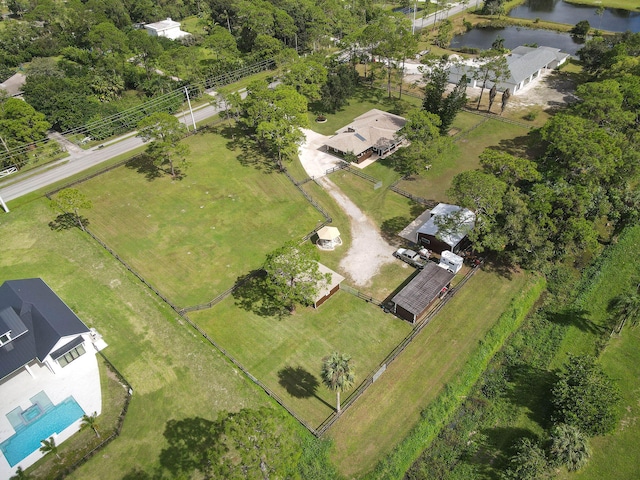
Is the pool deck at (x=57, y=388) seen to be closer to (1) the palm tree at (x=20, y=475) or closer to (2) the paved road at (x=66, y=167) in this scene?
(1) the palm tree at (x=20, y=475)

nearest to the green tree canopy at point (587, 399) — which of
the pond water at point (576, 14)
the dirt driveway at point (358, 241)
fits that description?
the dirt driveway at point (358, 241)

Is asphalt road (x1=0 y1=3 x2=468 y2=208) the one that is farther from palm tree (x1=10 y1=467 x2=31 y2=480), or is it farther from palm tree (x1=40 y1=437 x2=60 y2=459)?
palm tree (x1=40 y1=437 x2=60 y2=459)

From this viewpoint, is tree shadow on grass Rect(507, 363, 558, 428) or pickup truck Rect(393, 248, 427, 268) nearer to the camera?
tree shadow on grass Rect(507, 363, 558, 428)

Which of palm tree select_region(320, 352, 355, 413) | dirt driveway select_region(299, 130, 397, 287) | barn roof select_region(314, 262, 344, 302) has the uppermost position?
palm tree select_region(320, 352, 355, 413)

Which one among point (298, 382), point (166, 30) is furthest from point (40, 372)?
point (166, 30)

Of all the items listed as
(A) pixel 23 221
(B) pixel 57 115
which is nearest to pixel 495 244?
(A) pixel 23 221

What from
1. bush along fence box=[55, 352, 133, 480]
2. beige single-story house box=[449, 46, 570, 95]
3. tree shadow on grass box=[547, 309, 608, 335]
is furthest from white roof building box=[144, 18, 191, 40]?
tree shadow on grass box=[547, 309, 608, 335]

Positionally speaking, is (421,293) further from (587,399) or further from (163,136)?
(163,136)
